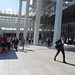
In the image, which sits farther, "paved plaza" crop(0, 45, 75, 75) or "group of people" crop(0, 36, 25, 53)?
"group of people" crop(0, 36, 25, 53)

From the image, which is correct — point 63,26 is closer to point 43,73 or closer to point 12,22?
point 12,22

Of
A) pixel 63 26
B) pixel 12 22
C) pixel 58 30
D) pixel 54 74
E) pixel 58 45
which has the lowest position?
pixel 54 74

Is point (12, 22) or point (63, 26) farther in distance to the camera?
point (12, 22)

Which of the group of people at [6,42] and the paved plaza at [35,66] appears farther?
the group of people at [6,42]

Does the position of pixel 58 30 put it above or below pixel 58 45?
above

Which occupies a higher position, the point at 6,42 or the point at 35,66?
the point at 6,42

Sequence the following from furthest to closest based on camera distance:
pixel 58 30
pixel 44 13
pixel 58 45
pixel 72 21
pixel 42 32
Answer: pixel 42 32 < pixel 44 13 < pixel 72 21 < pixel 58 30 < pixel 58 45

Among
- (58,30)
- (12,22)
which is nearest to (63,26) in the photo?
(58,30)

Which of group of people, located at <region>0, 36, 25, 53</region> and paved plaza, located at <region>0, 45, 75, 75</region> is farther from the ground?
group of people, located at <region>0, 36, 25, 53</region>

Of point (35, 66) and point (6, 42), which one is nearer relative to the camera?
point (35, 66)

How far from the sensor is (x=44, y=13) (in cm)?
3722

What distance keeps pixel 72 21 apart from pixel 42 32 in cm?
1942

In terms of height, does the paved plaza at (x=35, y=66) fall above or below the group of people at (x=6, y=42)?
below

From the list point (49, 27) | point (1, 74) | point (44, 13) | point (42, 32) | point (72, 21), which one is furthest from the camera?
point (42, 32)
